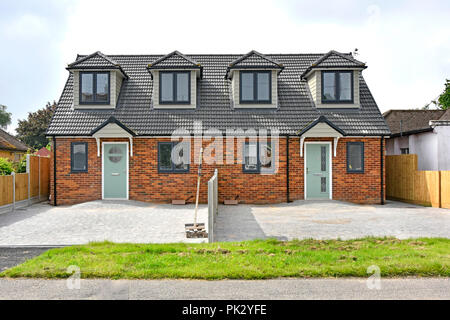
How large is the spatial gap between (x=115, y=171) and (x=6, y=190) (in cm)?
419

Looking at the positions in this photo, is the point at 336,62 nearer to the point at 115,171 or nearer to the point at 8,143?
the point at 115,171

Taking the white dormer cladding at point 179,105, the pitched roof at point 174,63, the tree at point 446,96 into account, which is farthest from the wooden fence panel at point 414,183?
the tree at point 446,96

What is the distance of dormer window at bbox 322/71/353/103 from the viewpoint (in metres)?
17.4

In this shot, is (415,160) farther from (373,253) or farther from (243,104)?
(373,253)

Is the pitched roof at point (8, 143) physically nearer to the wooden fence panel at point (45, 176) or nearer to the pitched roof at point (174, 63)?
the wooden fence panel at point (45, 176)

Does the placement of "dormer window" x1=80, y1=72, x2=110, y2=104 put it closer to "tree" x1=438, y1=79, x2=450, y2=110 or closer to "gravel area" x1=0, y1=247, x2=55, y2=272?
"gravel area" x1=0, y1=247, x2=55, y2=272

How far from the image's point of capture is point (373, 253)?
710cm

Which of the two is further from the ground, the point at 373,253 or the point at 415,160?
the point at 415,160

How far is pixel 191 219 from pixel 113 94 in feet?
27.5

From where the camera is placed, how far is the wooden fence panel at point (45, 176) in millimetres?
17544

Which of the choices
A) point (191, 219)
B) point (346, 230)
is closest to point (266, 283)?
point (346, 230)

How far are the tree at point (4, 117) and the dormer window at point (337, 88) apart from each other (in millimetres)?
82813

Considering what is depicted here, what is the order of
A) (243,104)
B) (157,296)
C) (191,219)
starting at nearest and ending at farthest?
(157,296), (191,219), (243,104)

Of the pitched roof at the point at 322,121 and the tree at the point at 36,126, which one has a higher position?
the tree at the point at 36,126
